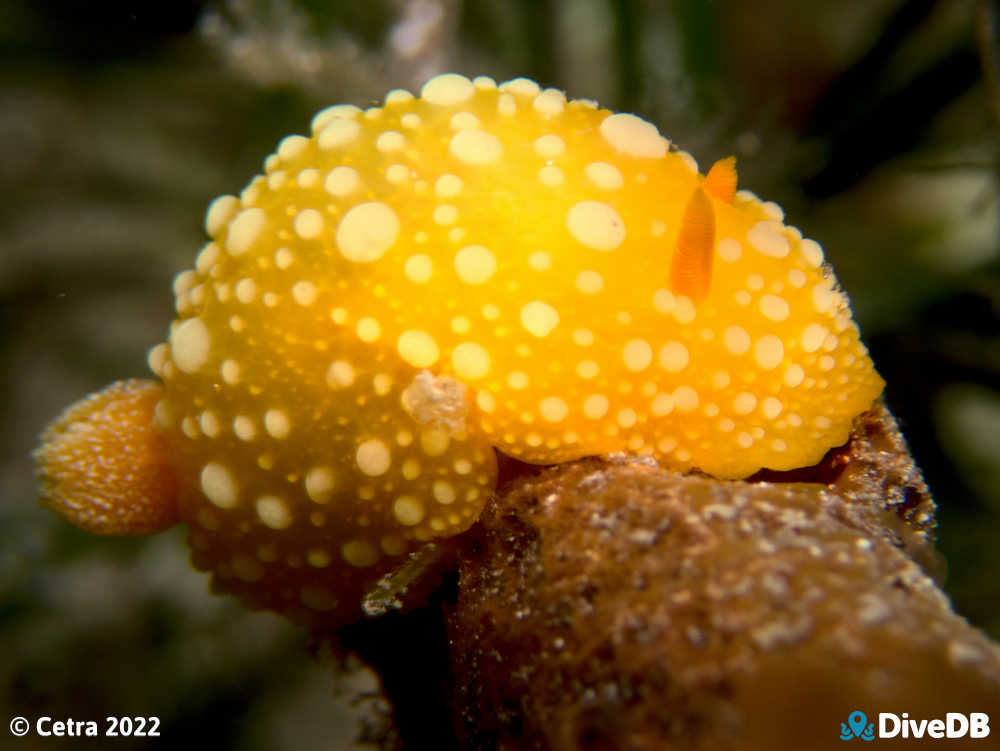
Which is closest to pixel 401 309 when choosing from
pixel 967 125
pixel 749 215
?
pixel 749 215

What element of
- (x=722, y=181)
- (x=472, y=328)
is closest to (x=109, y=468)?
(x=472, y=328)

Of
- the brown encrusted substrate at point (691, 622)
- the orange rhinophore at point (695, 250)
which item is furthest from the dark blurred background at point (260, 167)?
the orange rhinophore at point (695, 250)

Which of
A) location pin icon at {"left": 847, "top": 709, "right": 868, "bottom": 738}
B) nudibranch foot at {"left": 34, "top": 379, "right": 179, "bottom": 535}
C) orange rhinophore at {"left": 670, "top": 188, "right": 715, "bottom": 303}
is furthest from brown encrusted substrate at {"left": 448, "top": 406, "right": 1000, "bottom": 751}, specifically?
nudibranch foot at {"left": 34, "top": 379, "right": 179, "bottom": 535}

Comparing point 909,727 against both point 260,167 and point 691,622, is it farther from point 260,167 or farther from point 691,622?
point 260,167

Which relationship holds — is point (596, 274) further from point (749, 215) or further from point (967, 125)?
point (967, 125)

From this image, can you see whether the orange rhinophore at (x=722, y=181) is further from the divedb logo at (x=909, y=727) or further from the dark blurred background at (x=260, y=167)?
the dark blurred background at (x=260, y=167)

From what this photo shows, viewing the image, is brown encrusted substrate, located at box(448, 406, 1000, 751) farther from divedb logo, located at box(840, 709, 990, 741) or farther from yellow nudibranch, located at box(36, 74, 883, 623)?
yellow nudibranch, located at box(36, 74, 883, 623)
